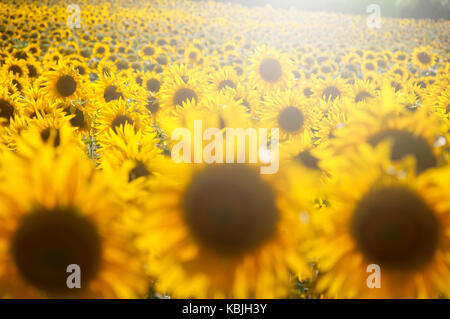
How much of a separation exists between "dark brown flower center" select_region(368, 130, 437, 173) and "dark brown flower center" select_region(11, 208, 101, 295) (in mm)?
1379

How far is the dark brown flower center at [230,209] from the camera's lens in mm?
1278

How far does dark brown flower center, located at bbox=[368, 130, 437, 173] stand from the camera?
151 centimetres

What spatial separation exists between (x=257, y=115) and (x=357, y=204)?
9.37 feet

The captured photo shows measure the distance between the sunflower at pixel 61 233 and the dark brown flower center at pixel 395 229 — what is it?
90 cm

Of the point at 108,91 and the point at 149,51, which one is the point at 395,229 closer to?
the point at 108,91

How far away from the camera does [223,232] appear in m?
1.30

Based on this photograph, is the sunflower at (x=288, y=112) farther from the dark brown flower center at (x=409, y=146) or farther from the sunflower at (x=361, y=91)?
the dark brown flower center at (x=409, y=146)

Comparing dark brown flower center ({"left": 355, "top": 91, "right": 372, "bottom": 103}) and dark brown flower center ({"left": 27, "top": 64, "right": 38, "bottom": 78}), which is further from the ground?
dark brown flower center ({"left": 27, "top": 64, "right": 38, "bottom": 78})

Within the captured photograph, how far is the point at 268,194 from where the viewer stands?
1285 millimetres

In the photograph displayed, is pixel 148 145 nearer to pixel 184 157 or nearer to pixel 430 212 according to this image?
pixel 184 157

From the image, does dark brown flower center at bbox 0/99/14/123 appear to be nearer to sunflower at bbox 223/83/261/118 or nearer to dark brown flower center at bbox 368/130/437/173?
sunflower at bbox 223/83/261/118

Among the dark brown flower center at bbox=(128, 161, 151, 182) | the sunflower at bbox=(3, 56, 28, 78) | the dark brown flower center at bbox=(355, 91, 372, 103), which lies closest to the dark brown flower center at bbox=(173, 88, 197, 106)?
the dark brown flower center at bbox=(128, 161, 151, 182)

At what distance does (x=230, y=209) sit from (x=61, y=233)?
0.68 m

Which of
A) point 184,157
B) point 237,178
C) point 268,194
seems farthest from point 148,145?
point 268,194
